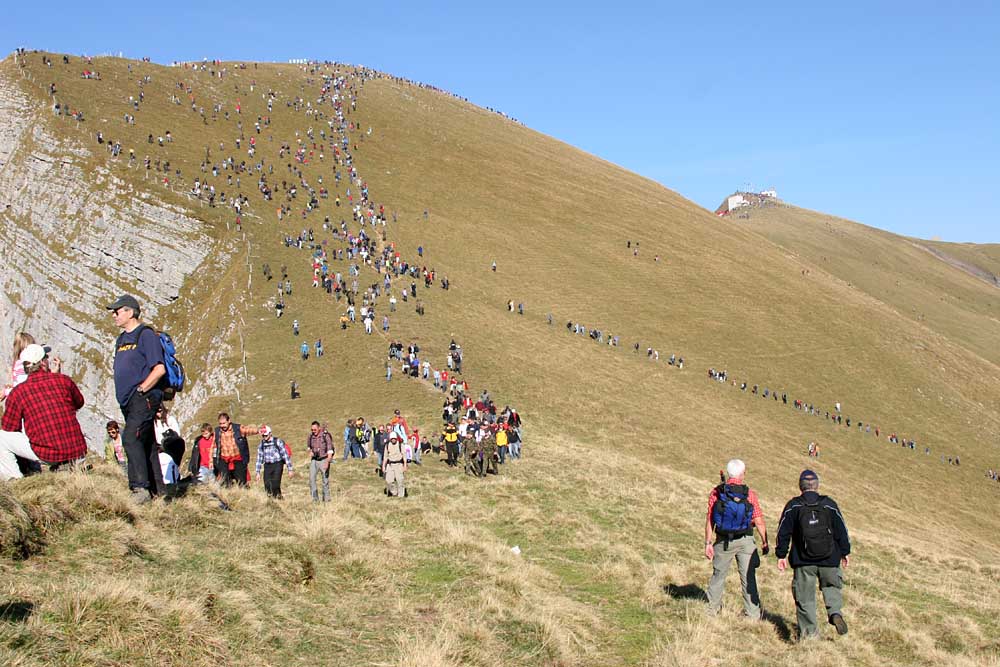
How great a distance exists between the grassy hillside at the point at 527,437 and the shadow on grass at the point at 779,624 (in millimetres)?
76

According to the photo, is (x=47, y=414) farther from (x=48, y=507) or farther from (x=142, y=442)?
(x=48, y=507)

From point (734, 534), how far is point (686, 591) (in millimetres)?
2100

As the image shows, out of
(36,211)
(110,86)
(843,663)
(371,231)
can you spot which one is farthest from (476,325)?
(110,86)

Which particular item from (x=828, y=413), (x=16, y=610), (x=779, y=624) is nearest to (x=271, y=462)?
(x=16, y=610)

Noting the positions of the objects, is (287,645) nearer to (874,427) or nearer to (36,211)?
(874,427)

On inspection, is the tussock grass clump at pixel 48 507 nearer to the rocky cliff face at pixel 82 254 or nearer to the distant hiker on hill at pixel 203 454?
the distant hiker on hill at pixel 203 454

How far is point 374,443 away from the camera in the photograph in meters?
23.4

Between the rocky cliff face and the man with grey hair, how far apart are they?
44866 millimetres

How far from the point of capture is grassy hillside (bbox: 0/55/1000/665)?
661 cm

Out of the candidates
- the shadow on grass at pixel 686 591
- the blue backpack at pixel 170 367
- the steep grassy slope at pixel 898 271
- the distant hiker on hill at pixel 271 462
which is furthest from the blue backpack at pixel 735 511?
the steep grassy slope at pixel 898 271

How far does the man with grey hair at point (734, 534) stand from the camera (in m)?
8.66

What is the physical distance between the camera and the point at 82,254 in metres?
54.3

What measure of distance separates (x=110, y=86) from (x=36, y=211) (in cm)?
2871

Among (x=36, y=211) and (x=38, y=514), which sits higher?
(x=36, y=211)
